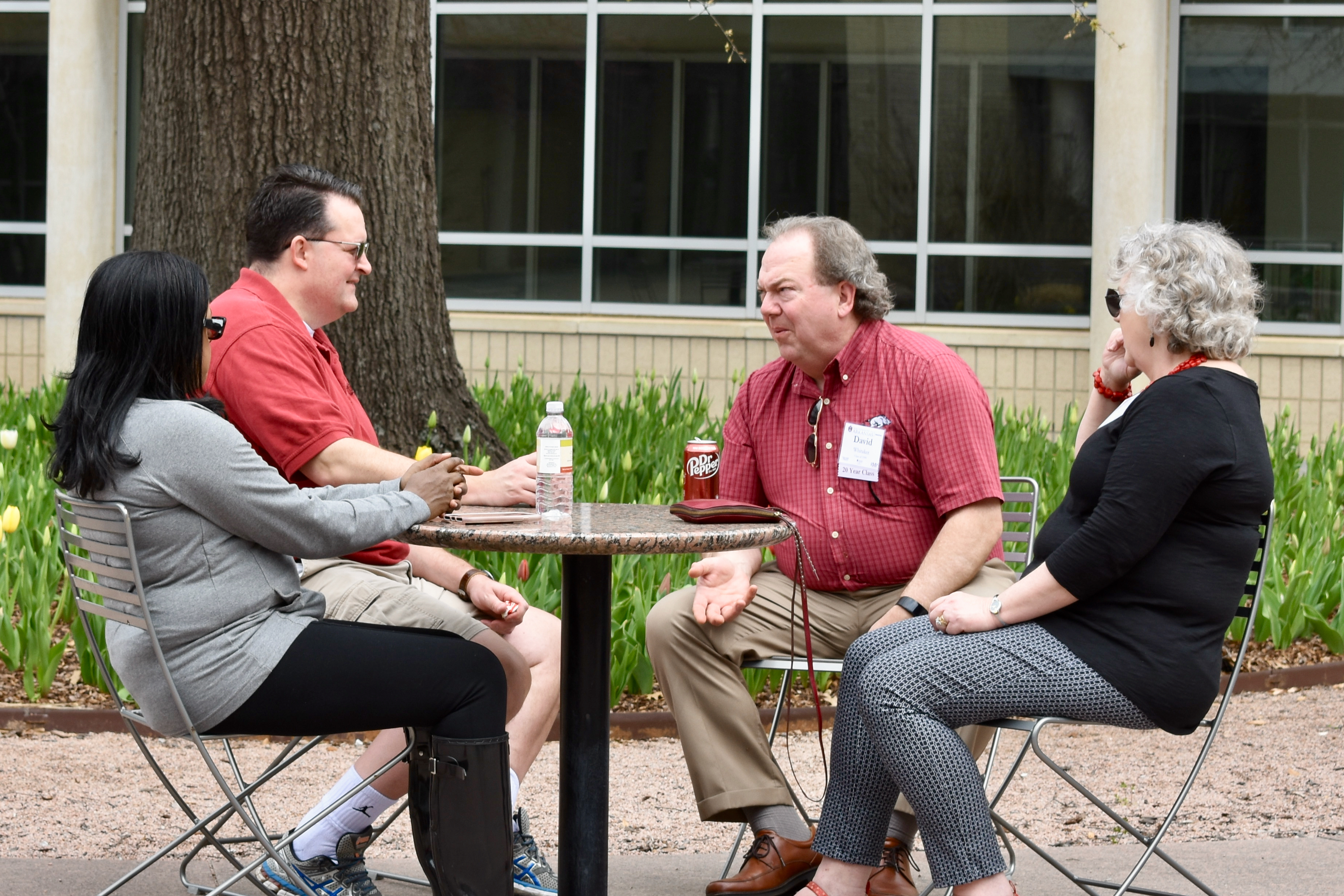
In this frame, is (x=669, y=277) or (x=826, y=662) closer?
(x=826, y=662)

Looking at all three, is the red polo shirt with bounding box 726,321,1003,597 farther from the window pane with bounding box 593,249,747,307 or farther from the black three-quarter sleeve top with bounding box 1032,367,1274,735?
the window pane with bounding box 593,249,747,307

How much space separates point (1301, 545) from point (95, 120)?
9.95 meters

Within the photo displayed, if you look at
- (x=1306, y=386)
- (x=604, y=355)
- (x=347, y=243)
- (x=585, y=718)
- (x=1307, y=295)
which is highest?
(x=1307, y=295)

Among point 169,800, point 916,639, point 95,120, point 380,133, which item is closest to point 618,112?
point 95,120

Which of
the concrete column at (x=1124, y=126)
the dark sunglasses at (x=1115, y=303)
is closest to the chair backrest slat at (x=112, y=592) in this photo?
the dark sunglasses at (x=1115, y=303)

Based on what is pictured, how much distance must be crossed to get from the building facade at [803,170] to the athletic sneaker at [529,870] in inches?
328

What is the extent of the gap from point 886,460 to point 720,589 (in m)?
0.49

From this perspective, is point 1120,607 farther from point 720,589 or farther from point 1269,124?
point 1269,124

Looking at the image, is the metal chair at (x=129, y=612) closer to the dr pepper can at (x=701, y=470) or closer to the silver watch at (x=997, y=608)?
the dr pepper can at (x=701, y=470)

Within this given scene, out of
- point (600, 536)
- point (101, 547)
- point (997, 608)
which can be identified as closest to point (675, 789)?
point (997, 608)

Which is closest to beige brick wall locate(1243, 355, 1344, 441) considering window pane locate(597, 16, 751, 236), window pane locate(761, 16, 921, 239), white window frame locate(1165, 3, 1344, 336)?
white window frame locate(1165, 3, 1344, 336)

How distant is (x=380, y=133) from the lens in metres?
6.05

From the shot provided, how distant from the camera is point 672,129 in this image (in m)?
12.0

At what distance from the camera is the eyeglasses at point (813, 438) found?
347 centimetres
